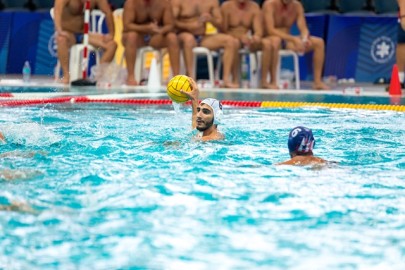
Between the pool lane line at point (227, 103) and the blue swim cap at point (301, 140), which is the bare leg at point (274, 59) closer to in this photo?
the pool lane line at point (227, 103)

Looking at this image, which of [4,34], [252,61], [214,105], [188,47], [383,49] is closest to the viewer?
[214,105]

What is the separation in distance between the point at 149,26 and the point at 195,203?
7.48 meters

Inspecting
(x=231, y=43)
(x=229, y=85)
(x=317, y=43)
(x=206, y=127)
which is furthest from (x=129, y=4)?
(x=206, y=127)

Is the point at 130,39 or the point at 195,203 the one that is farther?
the point at 130,39

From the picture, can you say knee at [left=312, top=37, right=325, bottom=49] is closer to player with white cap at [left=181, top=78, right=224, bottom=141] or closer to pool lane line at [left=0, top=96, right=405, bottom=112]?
pool lane line at [left=0, top=96, right=405, bottom=112]

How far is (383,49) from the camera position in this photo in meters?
12.0

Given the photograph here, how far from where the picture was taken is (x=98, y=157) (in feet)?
14.9

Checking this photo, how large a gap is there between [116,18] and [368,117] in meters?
6.03

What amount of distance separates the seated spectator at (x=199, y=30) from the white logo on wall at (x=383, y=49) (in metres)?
2.52

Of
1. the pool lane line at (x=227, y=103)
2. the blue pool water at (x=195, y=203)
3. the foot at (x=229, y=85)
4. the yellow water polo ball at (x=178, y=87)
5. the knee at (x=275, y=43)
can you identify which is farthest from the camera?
the foot at (x=229, y=85)

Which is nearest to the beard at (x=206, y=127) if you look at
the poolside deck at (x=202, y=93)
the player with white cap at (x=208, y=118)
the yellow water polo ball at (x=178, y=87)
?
the player with white cap at (x=208, y=118)

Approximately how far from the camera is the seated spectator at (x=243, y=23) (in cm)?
1067

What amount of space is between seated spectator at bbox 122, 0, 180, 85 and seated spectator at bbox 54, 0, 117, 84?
24 centimetres

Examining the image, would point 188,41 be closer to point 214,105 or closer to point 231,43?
point 231,43
